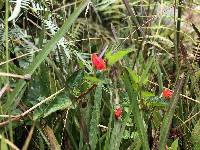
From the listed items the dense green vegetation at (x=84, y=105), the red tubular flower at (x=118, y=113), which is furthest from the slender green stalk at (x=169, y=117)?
the red tubular flower at (x=118, y=113)

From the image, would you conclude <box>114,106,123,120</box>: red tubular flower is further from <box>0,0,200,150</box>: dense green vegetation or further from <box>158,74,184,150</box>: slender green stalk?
<box>158,74,184,150</box>: slender green stalk

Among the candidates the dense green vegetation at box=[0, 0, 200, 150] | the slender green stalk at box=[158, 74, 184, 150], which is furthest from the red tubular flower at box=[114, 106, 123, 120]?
the slender green stalk at box=[158, 74, 184, 150]

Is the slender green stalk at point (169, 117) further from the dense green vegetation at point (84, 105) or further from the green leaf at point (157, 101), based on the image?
the green leaf at point (157, 101)

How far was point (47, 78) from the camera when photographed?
990mm

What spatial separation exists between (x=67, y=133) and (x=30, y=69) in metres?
0.25

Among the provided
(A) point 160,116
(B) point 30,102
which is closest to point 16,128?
(B) point 30,102

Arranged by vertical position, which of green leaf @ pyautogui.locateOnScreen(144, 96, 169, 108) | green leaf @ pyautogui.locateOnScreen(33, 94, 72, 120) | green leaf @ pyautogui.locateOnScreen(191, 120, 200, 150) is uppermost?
green leaf @ pyautogui.locateOnScreen(33, 94, 72, 120)

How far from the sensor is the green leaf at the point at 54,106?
830 mm

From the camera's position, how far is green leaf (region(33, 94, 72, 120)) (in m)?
0.83

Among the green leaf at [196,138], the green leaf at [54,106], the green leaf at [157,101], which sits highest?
the green leaf at [54,106]

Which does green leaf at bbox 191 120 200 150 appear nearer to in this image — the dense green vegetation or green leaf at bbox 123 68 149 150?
the dense green vegetation

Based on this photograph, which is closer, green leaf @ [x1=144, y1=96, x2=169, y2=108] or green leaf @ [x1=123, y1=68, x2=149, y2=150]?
green leaf @ [x1=123, y1=68, x2=149, y2=150]

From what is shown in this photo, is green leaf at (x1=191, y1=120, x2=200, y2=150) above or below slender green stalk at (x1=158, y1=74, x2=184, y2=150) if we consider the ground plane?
below

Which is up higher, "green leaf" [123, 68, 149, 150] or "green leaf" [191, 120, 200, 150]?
"green leaf" [123, 68, 149, 150]
